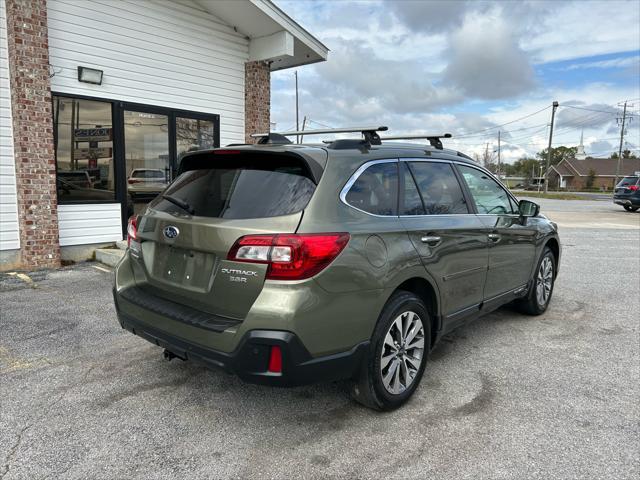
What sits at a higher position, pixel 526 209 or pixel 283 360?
pixel 526 209

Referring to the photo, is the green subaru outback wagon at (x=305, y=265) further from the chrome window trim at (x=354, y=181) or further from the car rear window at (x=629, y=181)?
the car rear window at (x=629, y=181)

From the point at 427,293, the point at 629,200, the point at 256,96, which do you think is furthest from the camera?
the point at 629,200

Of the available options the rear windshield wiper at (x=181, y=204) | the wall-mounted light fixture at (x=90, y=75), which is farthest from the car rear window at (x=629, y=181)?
the rear windshield wiper at (x=181, y=204)

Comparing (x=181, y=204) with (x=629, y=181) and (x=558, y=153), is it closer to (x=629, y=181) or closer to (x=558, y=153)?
(x=629, y=181)

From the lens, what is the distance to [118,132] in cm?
812

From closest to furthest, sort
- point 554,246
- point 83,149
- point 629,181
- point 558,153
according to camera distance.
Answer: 1. point 554,246
2. point 83,149
3. point 629,181
4. point 558,153

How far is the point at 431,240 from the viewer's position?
3328mm

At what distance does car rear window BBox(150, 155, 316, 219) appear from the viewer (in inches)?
107

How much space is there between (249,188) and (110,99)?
6.32 metres

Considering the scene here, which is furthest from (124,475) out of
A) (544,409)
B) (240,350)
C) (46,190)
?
(46,190)

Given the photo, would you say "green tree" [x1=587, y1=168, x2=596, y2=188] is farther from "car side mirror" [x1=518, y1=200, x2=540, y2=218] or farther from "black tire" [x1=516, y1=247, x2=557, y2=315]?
"car side mirror" [x1=518, y1=200, x2=540, y2=218]

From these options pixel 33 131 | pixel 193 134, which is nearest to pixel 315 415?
pixel 33 131

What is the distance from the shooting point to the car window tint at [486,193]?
13.6 feet

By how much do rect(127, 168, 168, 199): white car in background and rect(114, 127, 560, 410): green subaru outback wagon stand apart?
5.51 metres
